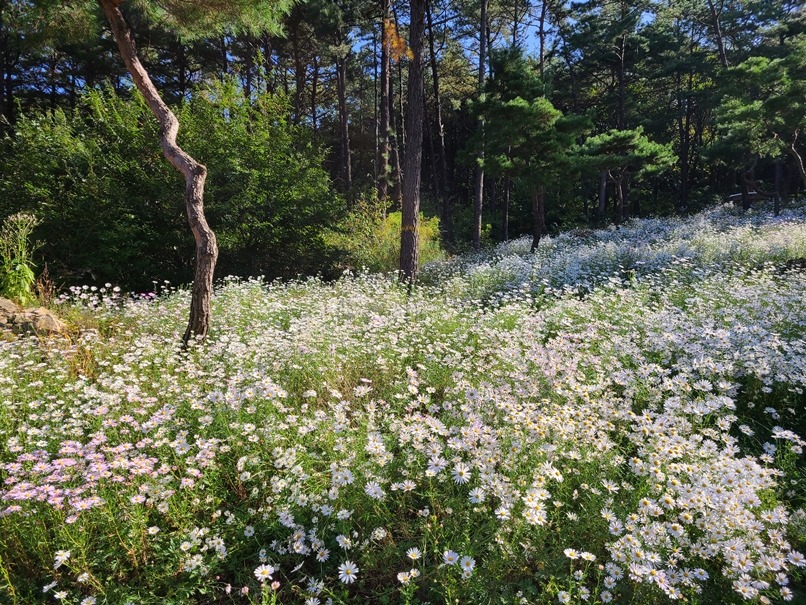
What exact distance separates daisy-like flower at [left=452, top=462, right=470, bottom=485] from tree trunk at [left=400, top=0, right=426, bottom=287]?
660 centimetres

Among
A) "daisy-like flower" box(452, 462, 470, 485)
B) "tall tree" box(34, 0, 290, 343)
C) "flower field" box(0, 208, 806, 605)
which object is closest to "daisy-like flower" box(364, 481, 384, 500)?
"flower field" box(0, 208, 806, 605)

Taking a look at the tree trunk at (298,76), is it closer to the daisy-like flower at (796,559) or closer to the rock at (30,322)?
the rock at (30,322)

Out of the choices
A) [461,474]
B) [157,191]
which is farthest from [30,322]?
[461,474]

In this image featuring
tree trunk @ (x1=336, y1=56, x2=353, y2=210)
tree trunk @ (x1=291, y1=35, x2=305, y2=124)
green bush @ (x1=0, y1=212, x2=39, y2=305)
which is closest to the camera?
green bush @ (x1=0, y1=212, x2=39, y2=305)

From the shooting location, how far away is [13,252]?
7.60 metres

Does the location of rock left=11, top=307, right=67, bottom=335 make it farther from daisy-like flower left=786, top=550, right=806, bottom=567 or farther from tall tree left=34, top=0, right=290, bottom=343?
daisy-like flower left=786, top=550, right=806, bottom=567

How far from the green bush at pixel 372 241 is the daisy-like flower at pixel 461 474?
30.8 feet

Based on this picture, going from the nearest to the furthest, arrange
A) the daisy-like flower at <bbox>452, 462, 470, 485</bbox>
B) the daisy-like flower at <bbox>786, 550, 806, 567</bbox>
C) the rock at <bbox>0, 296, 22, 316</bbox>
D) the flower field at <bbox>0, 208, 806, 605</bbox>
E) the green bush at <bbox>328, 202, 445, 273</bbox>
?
the daisy-like flower at <bbox>786, 550, 806, 567</bbox>, the flower field at <bbox>0, 208, 806, 605</bbox>, the daisy-like flower at <bbox>452, 462, 470, 485</bbox>, the rock at <bbox>0, 296, 22, 316</bbox>, the green bush at <bbox>328, 202, 445, 273</bbox>

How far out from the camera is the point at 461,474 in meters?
2.38

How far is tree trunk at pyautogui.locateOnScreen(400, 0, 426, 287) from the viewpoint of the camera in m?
8.87

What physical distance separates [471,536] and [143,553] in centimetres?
167

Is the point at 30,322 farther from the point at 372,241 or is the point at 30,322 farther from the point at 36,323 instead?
the point at 372,241

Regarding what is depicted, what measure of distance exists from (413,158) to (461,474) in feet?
26.4

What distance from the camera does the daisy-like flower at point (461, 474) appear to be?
90.9 inches
